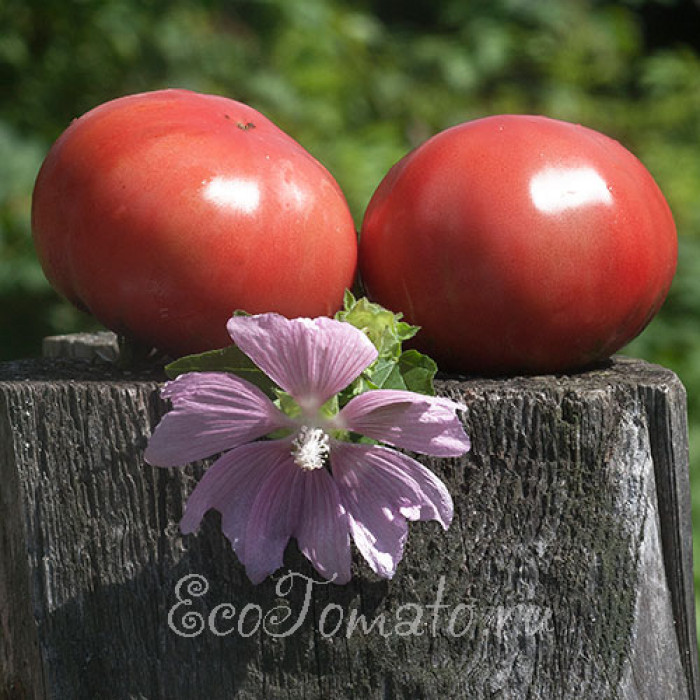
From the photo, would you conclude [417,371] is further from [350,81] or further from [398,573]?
[350,81]

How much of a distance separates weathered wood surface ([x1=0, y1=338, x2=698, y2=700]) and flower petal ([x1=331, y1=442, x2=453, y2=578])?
9 cm

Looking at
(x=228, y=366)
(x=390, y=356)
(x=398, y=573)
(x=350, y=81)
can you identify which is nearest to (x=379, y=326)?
(x=390, y=356)

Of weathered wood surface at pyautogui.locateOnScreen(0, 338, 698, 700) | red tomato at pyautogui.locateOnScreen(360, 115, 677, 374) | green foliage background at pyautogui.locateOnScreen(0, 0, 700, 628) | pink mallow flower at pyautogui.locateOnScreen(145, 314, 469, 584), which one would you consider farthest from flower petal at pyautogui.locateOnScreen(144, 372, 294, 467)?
green foliage background at pyautogui.locateOnScreen(0, 0, 700, 628)

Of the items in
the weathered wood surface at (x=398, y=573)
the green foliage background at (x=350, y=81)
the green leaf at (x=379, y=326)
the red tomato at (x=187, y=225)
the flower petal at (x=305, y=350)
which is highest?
the green foliage background at (x=350, y=81)

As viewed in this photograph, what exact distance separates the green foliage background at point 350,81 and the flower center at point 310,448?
1579 millimetres

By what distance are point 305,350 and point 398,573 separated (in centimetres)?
26

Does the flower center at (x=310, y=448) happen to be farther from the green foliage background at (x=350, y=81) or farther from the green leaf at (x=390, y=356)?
the green foliage background at (x=350, y=81)

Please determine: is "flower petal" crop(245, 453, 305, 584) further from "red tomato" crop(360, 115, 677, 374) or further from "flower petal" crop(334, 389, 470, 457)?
"red tomato" crop(360, 115, 677, 374)

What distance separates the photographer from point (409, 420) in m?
0.85

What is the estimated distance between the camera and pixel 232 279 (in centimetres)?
95

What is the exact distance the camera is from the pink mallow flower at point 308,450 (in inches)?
32.6

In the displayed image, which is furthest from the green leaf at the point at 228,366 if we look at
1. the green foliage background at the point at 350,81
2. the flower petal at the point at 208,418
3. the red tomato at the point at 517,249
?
the green foliage background at the point at 350,81

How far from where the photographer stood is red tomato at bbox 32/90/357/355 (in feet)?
3.10

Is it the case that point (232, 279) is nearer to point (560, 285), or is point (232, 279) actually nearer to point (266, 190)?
point (266, 190)
